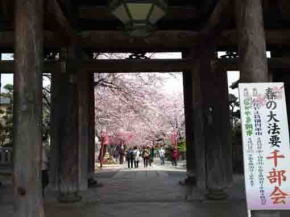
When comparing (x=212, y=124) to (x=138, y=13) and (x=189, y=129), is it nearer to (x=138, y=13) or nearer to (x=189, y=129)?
(x=189, y=129)

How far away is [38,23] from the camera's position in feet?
20.6

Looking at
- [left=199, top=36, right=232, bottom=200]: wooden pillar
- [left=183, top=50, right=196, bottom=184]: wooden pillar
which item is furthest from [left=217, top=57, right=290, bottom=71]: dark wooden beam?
[left=183, top=50, right=196, bottom=184]: wooden pillar

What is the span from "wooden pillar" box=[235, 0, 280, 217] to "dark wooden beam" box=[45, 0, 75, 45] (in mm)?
3555

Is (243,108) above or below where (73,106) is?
below

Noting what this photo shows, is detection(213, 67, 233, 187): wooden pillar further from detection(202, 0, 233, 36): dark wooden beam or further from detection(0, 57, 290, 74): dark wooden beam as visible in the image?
detection(202, 0, 233, 36): dark wooden beam

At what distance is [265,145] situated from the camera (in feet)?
18.1

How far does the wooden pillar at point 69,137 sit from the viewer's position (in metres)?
10.4

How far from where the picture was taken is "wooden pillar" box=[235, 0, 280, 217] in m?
5.92

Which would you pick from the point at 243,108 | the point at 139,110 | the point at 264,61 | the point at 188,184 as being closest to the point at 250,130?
the point at 243,108

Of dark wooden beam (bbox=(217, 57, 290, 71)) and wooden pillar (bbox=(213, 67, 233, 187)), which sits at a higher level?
dark wooden beam (bbox=(217, 57, 290, 71))

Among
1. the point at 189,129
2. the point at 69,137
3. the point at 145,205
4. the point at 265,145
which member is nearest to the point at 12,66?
the point at 69,137

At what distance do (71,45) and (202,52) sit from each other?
339 centimetres

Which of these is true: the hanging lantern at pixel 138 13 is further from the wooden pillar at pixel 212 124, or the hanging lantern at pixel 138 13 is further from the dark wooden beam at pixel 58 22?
the wooden pillar at pixel 212 124

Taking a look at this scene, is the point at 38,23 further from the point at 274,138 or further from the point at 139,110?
the point at 139,110
